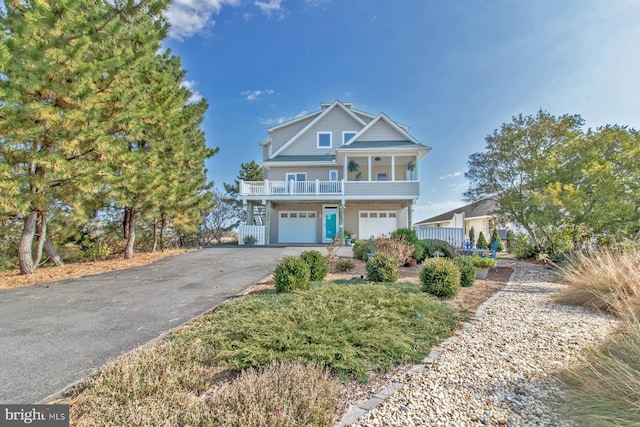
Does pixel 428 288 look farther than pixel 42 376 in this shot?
Yes

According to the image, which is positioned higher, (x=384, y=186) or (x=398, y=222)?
(x=384, y=186)

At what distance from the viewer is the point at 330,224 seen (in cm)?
1833

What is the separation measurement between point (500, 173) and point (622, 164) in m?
4.73

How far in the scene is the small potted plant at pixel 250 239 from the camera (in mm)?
16578

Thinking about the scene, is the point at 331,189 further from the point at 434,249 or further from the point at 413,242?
the point at 434,249

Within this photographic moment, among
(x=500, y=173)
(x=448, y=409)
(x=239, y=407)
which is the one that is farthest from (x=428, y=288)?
(x=500, y=173)

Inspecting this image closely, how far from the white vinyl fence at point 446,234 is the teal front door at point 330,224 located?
5.44 m

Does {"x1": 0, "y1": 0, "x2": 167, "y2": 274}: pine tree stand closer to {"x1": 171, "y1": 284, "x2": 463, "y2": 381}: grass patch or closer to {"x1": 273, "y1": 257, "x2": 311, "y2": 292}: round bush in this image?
{"x1": 273, "y1": 257, "x2": 311, "y2": 292}: round bush

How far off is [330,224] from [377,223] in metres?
3.03

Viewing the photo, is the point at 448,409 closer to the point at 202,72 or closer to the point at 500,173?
the point at 500,173

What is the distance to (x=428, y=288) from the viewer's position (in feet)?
19.5

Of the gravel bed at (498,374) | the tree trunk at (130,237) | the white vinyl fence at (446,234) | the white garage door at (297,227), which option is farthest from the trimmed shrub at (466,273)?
the tree trunk at (130,237)

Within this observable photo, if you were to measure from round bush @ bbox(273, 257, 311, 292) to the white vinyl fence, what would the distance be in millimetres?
10147

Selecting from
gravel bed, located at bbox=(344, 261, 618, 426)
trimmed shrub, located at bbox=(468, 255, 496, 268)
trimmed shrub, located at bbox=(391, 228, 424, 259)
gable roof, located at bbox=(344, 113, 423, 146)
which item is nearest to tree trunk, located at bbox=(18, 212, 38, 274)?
gravel bed, located at bbox=(344, 261, 618, 426)
